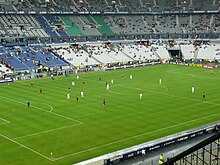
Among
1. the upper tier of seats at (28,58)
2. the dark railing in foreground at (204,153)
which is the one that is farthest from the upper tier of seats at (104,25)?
the dark railing in foreground at (204,153)

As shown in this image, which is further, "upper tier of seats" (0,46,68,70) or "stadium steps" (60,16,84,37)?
"stadium steps" (60,16,84,37)

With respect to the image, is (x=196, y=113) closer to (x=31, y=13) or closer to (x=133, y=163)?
(x=133, y=163)

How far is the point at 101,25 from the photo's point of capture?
108312 mm

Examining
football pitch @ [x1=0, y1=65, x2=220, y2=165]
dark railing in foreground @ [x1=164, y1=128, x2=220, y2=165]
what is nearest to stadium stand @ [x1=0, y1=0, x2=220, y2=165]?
football pitch @ [x1=0, y1=65, x2=220, y2=165]

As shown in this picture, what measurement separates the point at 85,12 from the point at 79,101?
63859 mm

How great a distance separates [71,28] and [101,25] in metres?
10.6

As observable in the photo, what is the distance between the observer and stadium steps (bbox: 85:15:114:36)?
106 meters

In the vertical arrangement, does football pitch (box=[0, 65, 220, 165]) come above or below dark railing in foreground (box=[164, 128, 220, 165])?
below

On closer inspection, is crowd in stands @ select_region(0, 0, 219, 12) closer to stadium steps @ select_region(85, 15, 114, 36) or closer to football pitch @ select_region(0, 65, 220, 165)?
stadium steps @ select_region(85, 15, 114, 36)

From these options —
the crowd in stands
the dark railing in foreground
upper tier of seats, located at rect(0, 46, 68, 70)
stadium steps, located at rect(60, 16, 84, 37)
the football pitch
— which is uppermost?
the crowd in stands

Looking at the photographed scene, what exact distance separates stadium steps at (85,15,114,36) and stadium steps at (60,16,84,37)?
22.0 feet

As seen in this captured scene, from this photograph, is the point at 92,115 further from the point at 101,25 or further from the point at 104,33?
the point at 101,25

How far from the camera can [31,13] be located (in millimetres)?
95812

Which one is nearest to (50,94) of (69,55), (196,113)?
(196,113)
